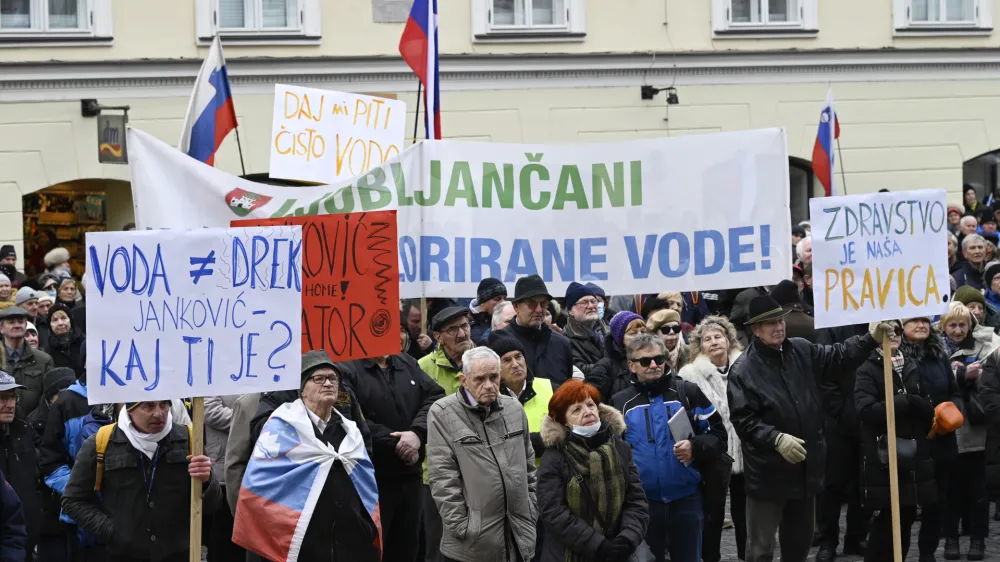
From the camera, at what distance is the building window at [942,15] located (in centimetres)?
2270

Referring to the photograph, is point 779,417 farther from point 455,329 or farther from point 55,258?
point 55,258

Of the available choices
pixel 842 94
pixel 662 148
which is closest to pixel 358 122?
pixel 662 148

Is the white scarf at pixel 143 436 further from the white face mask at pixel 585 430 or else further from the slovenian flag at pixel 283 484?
the white face mask at pixel 585 430

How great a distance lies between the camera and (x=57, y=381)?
424 inches

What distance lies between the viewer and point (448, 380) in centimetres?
991

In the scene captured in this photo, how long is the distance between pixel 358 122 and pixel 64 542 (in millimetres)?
4638

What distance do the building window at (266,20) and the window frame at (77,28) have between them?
1270mm

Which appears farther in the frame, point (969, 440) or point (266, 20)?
point (266, 20)

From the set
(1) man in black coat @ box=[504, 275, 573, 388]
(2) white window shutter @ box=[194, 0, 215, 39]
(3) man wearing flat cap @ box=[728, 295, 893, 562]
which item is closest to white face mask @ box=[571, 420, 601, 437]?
(3) man wearing flat cap @ box=[728, 295, 893, 562]

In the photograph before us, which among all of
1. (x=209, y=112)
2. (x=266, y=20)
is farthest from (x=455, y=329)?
(x=266, y=20)

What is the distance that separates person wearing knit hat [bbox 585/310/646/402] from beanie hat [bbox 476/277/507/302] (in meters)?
0.87

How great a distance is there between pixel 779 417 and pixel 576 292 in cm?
208

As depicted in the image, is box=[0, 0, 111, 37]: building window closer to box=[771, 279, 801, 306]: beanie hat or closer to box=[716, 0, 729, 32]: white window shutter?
box=[716, 0, 729, 32]: white window shutter

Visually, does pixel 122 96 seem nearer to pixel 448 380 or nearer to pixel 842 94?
pixel 842 94
